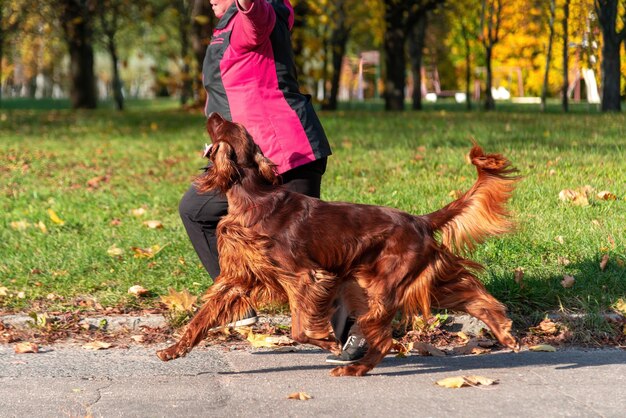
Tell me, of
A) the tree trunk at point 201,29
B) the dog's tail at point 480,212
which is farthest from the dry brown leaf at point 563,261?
the tree trunk at point 201,29

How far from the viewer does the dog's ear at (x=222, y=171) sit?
4.98m

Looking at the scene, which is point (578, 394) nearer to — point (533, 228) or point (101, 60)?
point (533, 228)

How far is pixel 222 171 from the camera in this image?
499 cm

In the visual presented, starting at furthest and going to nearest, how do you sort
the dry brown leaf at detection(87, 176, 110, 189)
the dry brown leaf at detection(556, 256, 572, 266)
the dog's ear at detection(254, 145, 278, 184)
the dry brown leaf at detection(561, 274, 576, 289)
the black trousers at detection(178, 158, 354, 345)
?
the dry brown leaf at detection(87, 176, 110, 189)
the dry brown leaf at detection(556, 256, 572, 266)
the dry brown leaf at detection(561, 274, 576, 289)
the black trousers at detection(178, 158, 354, 345)
the dog's ear at detection(254, 145, 278, 184)

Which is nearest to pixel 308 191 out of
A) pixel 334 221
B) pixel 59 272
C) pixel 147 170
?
pixel 334 221

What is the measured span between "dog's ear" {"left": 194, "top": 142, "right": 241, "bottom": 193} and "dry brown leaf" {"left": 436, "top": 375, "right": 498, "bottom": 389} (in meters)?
1.55

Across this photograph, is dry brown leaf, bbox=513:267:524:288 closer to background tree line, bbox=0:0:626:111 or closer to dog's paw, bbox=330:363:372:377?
dog's paw, bbox=330:363:372:377

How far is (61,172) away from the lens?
1292cm

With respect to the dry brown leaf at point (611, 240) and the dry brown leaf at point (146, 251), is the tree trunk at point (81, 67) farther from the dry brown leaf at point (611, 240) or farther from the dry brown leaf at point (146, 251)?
the dry brown leaf at point (611, 240)

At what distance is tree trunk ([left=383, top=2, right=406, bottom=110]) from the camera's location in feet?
92.1

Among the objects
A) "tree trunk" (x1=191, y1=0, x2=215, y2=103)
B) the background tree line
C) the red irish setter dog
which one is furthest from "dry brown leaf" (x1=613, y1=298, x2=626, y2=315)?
"tree trunk" (x1=191, y1=0, x2=215, y2=103)

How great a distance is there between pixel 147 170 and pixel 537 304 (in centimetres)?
753

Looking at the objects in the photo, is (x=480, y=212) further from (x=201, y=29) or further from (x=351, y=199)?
(x=201, y=29)

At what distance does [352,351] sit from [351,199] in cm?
407
